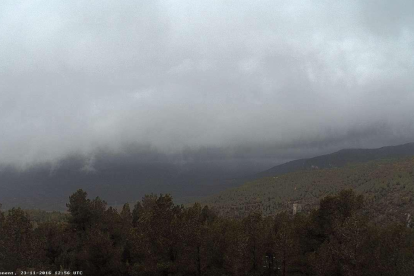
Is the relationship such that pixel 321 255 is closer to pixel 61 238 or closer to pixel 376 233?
pixel 376 233

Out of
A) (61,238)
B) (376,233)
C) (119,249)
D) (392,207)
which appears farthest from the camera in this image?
(392,207)

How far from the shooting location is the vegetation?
30.5 meters

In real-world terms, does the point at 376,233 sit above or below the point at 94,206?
below

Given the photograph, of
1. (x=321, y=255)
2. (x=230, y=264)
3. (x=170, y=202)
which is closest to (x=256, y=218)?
(x=230, y=264)

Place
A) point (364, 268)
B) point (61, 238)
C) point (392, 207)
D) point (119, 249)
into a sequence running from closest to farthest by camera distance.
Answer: point (364, 268) < point (119, 249) < point (61, 238) < point (392, 207)

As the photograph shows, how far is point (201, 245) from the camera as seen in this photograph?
3462 cm

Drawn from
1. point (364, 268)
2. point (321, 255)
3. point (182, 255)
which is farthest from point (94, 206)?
point (364, 268)

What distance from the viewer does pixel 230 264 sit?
1356 inches

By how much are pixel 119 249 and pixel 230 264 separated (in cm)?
1322

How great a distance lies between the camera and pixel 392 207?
8456 centimetres

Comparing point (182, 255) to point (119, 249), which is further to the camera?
point (119, 249)

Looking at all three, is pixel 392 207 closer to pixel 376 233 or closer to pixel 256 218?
pixel 376 233

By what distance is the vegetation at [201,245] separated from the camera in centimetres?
3048

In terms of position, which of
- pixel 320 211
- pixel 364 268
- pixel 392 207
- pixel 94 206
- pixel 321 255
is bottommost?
pixel 392 207
